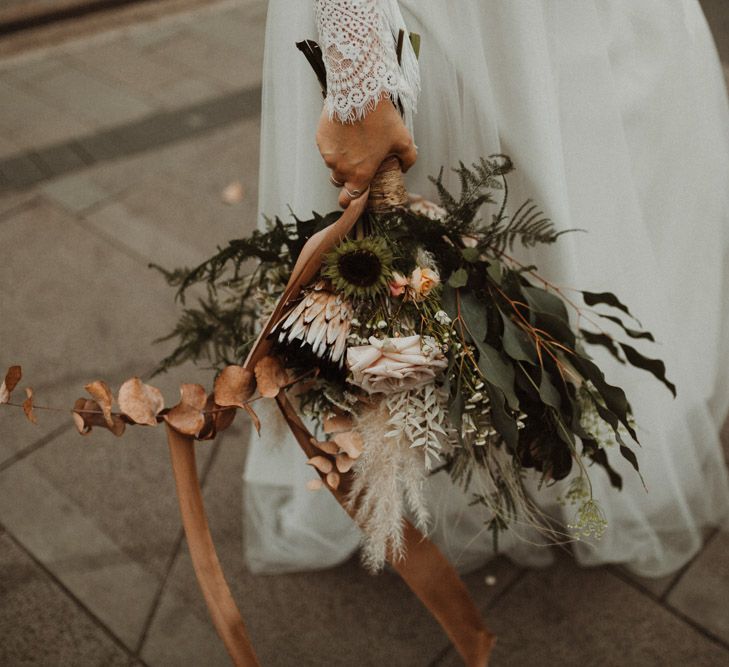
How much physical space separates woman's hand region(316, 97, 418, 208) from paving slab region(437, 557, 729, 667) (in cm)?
127

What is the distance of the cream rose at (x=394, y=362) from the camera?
3.91ft

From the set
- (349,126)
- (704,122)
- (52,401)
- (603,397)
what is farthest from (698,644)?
(52,401)

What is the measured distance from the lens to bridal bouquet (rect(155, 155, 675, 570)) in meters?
1.25

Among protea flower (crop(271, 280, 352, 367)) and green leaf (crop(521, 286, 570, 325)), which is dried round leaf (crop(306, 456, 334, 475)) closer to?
protea flower (crop(271, 280, 352, 367))

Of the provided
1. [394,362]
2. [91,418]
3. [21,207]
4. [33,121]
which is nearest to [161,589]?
[91,418]

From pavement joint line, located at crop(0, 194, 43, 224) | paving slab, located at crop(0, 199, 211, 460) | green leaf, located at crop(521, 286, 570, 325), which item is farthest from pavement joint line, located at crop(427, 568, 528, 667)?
pavement joint line, located at crop(0, 194, 43, 224)

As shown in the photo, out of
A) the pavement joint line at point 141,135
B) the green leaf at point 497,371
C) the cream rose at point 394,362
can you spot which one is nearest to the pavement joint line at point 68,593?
the cream rose at point 394,362

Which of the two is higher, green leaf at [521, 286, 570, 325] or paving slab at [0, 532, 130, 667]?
green leaf at [521, 286, 570, 325]

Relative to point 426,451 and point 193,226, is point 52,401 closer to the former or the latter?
point 193,226

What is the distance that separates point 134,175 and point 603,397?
2718 millimetres

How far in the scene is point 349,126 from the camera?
4.13 ft

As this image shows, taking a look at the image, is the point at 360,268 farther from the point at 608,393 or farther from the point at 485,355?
the point at 608,393

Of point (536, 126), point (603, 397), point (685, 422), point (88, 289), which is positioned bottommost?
point (685, 422)

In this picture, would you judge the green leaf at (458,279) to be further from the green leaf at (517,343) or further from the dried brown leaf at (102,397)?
the dried brown leaf at (102,397)
